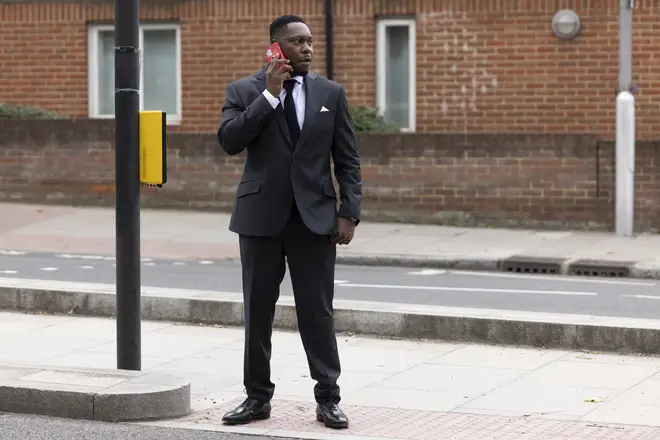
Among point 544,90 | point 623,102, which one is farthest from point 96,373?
point 544,90

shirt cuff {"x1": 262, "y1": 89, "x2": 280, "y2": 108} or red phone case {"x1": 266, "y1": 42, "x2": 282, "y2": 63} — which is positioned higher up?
red phone case {"x1": 266, "y1": 42, "x2": 282, "y2": 63}

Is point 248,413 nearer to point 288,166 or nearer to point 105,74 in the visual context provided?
point 288,166

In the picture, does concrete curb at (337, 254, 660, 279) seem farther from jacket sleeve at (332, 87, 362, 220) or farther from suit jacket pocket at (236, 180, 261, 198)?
suit jacket pocket at (236, 180, 261, 198)

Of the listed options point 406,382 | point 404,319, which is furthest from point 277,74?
point 404,319

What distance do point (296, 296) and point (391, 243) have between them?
9.60 metres

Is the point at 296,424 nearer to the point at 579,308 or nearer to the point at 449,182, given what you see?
the point at 579,308

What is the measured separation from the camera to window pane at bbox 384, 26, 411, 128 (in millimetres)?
19969

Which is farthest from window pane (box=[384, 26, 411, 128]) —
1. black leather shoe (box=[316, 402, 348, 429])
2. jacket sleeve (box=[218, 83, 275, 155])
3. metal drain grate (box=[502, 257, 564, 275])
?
black leather shoe (box=[316, 402, 348, 429])

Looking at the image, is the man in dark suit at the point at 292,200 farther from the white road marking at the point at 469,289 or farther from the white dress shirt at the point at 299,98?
the white road marking at the point at 469,289

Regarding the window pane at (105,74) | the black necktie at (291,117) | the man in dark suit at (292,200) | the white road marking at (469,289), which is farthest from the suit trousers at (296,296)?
the window pane at (105,74)

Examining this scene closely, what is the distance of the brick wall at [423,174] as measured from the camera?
17406 millimetres

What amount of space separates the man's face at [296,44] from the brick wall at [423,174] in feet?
36.8

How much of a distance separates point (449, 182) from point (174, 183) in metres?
3.88

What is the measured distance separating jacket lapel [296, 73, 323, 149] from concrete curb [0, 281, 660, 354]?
2863 mm
